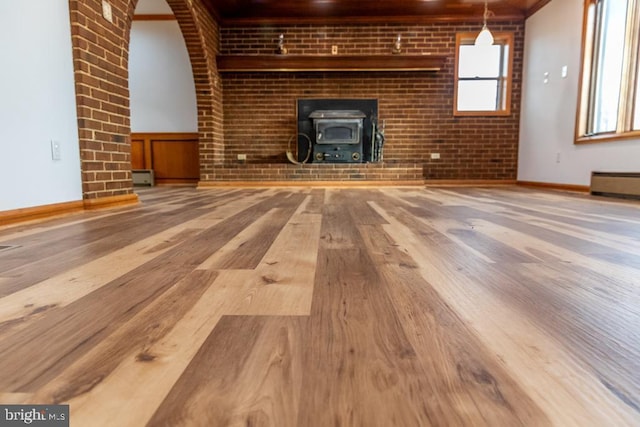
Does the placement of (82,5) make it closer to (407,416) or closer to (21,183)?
(21,183)

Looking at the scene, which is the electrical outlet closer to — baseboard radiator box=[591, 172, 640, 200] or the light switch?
the light switch

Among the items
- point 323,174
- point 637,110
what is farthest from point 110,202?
point 637,110

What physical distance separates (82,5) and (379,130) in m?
3.86

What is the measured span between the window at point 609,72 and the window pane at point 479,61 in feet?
4.94

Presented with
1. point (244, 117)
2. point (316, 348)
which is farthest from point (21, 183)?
point (244, 117)

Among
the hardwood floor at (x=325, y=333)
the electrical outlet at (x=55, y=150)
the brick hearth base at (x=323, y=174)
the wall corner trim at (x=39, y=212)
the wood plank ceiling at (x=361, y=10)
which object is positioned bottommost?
the hardwood floor at (x=325, y=333)

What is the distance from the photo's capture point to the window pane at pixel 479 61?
5227 millimetres

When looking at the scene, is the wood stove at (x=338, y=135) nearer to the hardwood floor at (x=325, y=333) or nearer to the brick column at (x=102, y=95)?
the brick column at (x=102, y=95)

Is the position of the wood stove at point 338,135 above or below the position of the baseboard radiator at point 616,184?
above

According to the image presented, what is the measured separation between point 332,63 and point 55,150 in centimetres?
384

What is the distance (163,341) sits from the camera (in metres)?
0.55

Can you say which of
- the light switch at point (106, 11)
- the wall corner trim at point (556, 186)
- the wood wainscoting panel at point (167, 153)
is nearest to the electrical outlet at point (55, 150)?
the light switch at point (106, 11)

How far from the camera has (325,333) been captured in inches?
22.5

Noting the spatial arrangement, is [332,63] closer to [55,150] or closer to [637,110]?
[637,110]
